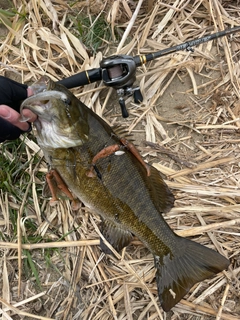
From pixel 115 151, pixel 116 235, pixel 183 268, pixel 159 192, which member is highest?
pixel 115 151

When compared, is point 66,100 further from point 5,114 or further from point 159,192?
point 159,192

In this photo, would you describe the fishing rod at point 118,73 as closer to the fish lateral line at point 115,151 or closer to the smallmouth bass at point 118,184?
the smallmouth bass at point 118,184

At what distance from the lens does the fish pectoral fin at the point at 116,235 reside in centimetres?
289

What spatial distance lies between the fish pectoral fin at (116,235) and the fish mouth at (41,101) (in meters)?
1.05

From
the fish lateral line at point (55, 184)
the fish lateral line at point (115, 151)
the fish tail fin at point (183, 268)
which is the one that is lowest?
the fish tail fin at point (183, 268)

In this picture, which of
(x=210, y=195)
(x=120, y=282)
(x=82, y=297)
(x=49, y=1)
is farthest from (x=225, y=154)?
(x=49, y=1)

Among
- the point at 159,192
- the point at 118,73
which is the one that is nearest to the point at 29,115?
the point at 118,73

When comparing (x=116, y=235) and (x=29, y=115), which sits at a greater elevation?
(x=29, y=115)

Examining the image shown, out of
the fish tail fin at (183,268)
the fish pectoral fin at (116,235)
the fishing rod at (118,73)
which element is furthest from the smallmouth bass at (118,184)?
the fishing rod at (118,73)

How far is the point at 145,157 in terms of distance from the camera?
10.9 feet

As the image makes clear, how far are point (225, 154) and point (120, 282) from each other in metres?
1.48

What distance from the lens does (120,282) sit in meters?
3.06

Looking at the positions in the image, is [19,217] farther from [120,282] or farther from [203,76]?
[203,76]

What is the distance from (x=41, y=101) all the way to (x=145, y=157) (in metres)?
1.25
